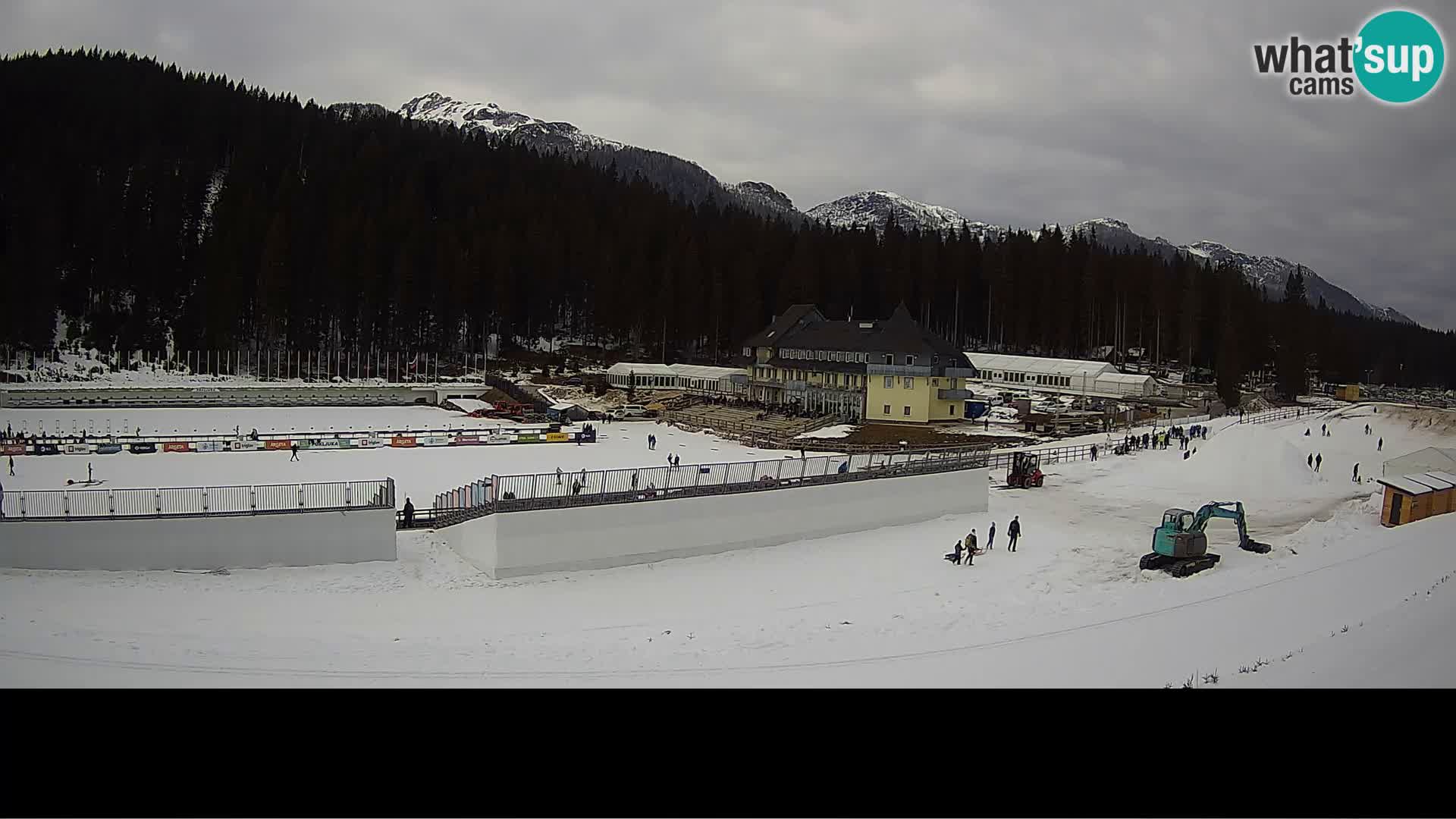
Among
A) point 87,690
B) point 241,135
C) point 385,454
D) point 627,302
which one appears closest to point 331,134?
point 241,135

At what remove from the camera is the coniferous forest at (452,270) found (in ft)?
216

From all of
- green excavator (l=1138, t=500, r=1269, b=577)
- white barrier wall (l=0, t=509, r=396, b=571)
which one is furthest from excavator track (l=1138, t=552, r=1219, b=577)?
white barrier wall (l=0, t=509, r=396, b=571)

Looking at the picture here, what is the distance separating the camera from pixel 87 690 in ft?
16.1

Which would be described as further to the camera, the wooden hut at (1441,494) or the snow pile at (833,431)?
the snow pile at (833,431)

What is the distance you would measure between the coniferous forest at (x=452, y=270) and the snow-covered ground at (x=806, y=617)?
4363 cm

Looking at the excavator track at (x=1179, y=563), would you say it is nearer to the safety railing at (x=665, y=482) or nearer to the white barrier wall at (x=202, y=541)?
the safety railing at (x=665, y=482)

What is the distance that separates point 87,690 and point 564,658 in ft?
27.9

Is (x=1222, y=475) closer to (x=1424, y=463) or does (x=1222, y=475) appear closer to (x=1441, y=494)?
(x=1424, y=463)

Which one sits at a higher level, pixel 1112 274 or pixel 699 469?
pixel 1112 274

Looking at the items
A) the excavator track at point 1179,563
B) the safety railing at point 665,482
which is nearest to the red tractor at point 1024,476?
the safety railing at point 665,482

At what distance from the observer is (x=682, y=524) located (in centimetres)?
1997

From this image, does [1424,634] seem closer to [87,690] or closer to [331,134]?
[87,690]

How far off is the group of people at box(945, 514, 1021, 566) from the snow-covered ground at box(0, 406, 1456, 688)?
0.30 m

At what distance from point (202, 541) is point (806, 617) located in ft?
37.1
